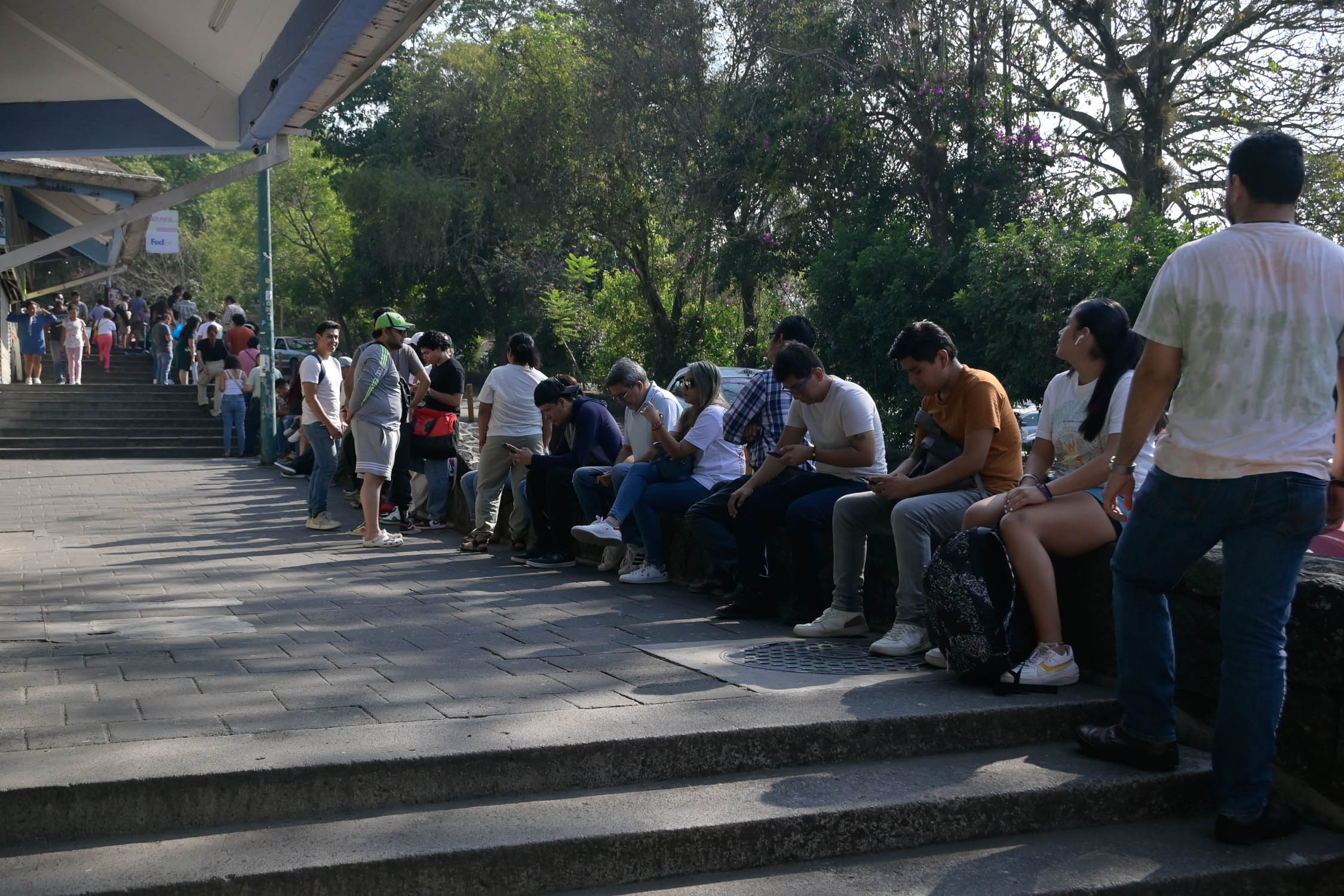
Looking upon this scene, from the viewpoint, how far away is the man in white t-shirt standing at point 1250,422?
364cm

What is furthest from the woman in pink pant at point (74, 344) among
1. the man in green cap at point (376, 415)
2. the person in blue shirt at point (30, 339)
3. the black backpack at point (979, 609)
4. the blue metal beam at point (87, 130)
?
the black backpack at point (979, 609)

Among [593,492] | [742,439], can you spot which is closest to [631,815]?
[742,439]

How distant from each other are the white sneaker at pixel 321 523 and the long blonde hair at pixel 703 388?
15.6 ft

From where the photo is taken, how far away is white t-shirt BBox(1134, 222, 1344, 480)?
3.65 m

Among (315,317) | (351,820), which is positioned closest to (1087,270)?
(351,820)

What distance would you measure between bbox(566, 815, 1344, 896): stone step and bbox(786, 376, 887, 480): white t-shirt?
2807 mm

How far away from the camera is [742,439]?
7402 mm

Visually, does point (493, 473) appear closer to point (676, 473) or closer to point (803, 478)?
point (676, 473)

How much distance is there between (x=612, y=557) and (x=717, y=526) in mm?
1616

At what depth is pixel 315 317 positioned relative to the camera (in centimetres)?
4981

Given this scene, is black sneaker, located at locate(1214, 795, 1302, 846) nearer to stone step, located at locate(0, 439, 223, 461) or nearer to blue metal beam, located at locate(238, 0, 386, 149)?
blue metal beam, located at locate(238, 0, 386, 149)

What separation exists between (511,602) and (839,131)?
47.6 feet

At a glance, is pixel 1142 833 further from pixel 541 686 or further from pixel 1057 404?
pixel 541 686

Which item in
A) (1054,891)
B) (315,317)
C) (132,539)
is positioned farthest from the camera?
(315,317)
